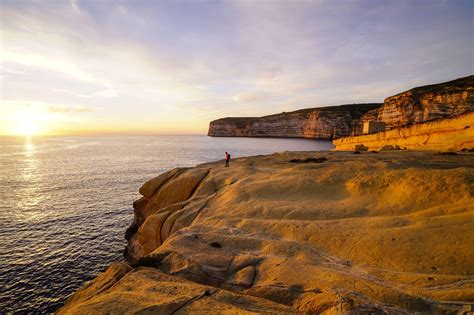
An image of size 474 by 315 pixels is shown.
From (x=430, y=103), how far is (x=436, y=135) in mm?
67396

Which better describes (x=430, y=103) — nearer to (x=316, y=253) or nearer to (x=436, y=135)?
(x=436, y=135)

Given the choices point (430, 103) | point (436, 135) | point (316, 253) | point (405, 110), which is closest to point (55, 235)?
point (316, 253)

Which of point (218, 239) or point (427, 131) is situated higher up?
point (427, 131)

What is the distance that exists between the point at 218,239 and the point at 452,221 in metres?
8.74

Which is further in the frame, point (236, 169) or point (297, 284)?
point (236, 169)

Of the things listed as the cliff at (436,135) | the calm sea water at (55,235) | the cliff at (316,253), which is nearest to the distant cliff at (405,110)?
the cliff at (436,135)

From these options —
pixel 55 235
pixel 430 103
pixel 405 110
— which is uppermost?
pixel 430 103

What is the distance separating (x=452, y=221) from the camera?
8.95m

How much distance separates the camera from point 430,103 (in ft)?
277

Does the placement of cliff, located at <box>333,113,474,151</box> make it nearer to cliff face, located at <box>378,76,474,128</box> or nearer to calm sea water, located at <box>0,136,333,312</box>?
cliff face, located at <box>378,76,474,128</box>

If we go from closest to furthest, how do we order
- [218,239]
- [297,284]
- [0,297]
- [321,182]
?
1. [297,284]
2. [218,239]
3. [321,182]
4. [0,297]

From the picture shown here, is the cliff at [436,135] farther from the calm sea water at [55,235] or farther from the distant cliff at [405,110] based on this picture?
the calm sea water at [55,235]

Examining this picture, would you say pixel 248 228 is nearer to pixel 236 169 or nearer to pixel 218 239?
pixel 218 239

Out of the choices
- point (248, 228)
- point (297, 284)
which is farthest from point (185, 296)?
point (248, 228)
